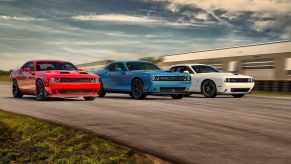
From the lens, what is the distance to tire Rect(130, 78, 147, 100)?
15419 mm

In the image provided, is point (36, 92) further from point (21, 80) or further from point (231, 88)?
point (231, 88)

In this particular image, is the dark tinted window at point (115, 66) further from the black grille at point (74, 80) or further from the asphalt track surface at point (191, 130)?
the asphalt track surface at point (191, 130)

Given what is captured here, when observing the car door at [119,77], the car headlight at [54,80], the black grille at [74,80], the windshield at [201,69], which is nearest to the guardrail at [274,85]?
the windshield at [201,69]

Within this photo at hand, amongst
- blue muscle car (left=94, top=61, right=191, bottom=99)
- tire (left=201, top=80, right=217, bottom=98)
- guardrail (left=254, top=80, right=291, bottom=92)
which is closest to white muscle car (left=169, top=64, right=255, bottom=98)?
tire (left=201, top=80, right=217, bottom=98)

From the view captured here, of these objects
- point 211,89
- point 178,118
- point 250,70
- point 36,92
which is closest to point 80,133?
point 178,118

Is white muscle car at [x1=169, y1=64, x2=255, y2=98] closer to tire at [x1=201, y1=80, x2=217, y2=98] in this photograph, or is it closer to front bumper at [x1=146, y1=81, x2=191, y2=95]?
tire at [x1=201, y1=80, x2=217, y2=98]

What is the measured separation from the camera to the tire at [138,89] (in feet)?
50.6

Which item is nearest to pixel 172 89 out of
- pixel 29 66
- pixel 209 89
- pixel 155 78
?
pixel 155 78

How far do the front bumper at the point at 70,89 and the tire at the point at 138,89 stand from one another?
1496 mm

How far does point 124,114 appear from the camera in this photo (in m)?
10.2

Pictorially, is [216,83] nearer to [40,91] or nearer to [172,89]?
[172,89]

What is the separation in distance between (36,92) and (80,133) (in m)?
7.90

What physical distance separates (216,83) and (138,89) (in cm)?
342

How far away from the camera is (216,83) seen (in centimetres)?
1764
